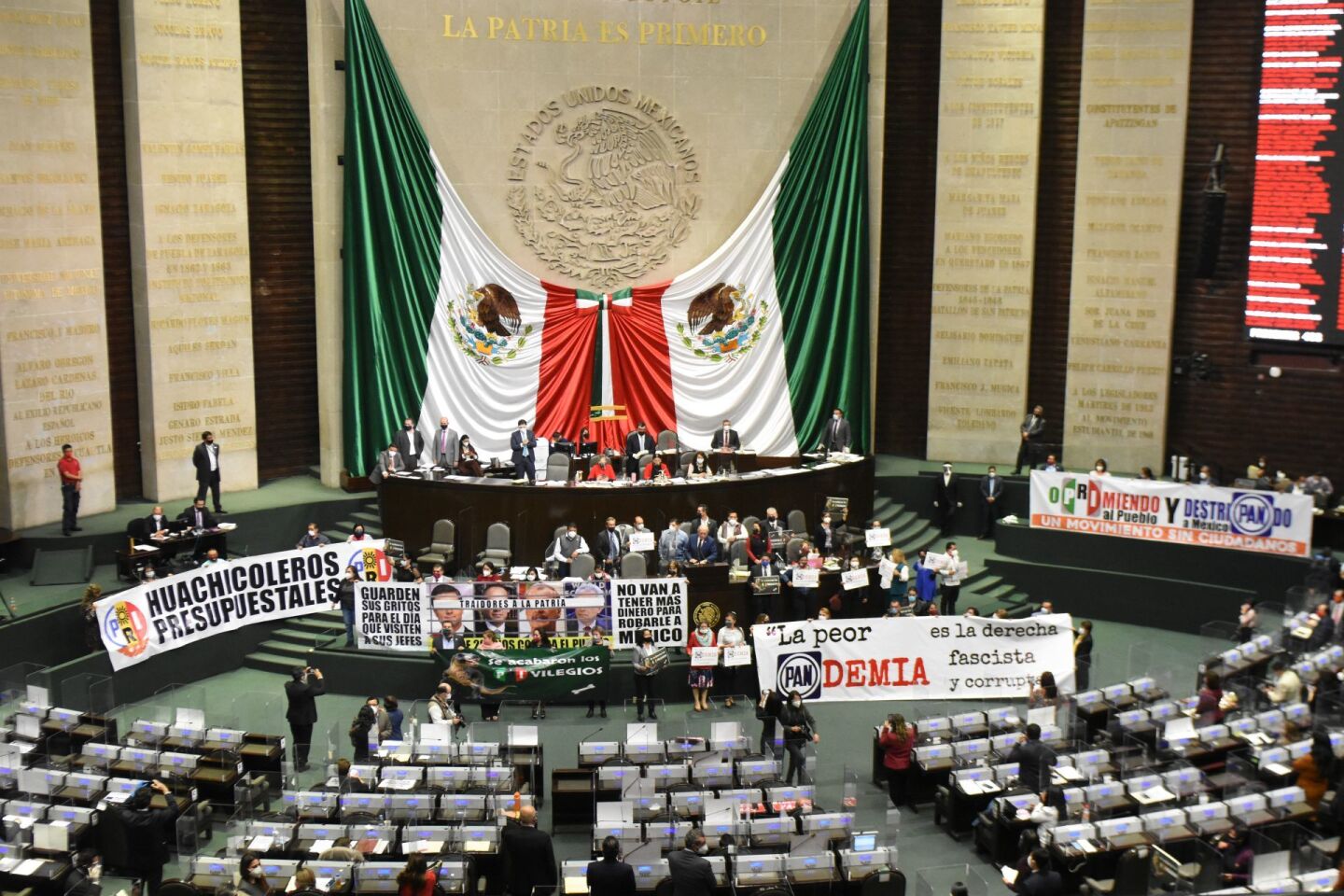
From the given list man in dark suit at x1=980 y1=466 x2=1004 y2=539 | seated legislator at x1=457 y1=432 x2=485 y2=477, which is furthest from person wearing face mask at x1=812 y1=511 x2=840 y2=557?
seated legislator at x1=457 y1=432 x2=485 y2=477

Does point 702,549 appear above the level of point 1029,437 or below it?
below

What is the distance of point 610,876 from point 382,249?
53.4 feet

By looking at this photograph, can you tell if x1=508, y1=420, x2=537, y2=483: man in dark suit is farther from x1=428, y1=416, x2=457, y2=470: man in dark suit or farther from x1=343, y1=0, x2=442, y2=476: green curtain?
x1=343, y1=0, x2=442, y2=476: green curtain

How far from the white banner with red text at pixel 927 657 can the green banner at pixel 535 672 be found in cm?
272

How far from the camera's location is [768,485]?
27422 mm

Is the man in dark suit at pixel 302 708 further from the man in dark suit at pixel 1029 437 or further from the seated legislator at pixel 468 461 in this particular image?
the man in dark suit at pixel 1029 437

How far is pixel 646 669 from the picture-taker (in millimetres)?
23297

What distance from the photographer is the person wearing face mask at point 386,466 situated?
27.3 metres

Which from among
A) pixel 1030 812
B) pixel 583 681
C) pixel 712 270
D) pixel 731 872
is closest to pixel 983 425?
pixel 712 270

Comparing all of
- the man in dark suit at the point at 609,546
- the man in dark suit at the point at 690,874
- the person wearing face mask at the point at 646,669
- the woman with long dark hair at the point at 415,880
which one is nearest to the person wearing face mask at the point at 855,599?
the person wearing face mask at the point at 646,669

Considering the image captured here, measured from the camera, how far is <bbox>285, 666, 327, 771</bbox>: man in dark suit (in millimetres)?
21391

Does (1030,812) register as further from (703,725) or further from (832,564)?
(832,564)

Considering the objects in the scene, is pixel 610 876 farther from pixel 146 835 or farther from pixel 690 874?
pixel 146 835

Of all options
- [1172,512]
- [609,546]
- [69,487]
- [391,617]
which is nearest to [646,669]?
[609,546]
